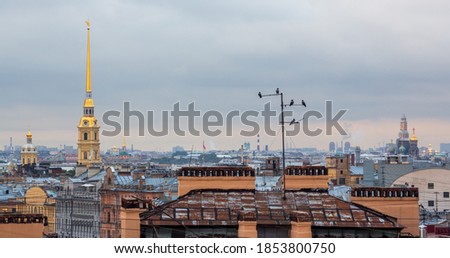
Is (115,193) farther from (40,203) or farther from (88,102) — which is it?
(88,102)

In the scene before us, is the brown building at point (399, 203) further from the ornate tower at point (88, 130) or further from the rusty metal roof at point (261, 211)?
the ornate tower at point (88, 130)

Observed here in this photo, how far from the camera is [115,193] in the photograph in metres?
77.6

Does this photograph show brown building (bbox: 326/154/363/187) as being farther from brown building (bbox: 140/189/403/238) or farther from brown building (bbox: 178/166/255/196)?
brown building (bbox: 140/189/403/238)

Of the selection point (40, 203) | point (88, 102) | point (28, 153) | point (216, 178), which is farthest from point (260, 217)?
point (28, 153)

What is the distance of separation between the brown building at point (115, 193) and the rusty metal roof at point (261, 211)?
5097cm

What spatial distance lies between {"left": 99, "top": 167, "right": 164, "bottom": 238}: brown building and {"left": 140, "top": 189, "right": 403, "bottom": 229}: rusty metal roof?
51.0m

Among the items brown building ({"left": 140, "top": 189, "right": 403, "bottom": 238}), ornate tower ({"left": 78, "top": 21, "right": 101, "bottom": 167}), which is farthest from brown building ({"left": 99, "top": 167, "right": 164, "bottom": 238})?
ornate tower ({"left": 78, "top": 21, "right": 101, "bottom": 167})

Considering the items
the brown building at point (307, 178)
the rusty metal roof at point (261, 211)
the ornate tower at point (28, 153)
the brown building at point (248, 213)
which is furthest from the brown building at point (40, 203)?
the ornate tower at point (28, 153)

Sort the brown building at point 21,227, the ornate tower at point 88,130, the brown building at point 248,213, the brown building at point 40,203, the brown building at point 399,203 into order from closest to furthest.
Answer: the brown building at point 248,213 < the brown building at point 21,227 < the brown building at point 399,203 < the brown building at point 40,203 < the ornate tower at point 88,130

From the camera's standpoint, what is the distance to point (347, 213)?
58.9 ft

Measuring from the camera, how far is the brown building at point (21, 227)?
17172 mm

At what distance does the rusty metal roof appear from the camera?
678 inches

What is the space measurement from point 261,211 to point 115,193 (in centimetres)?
6031
